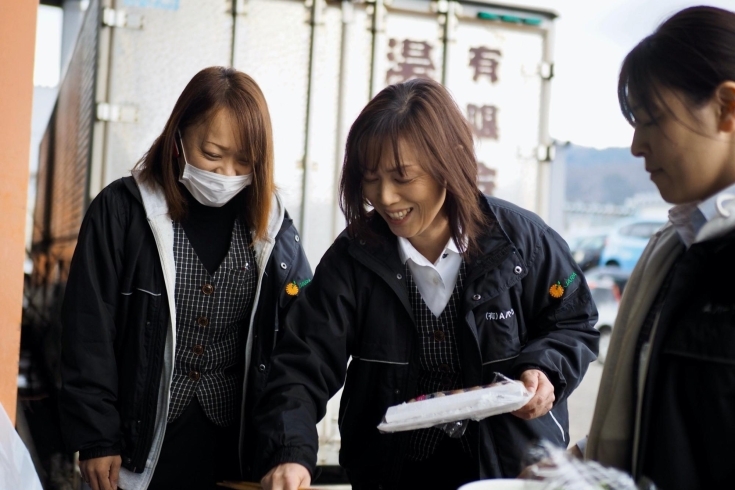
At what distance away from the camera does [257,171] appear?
7.73 feet

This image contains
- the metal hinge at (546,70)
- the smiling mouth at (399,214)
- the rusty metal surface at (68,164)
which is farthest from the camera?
the metal hinge at (546,70)

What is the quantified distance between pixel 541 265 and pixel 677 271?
63cm

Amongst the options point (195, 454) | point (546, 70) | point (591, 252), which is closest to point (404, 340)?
point (195, 454)

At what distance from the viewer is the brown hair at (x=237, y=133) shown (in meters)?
2.30

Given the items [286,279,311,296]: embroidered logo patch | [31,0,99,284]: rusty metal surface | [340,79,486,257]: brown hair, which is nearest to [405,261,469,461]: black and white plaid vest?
[340,79,486,257]: brown hair

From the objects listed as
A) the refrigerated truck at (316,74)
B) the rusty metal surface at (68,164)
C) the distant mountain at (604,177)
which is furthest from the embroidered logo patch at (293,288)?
the distant mountain at (604,177)

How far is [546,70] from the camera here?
13.6ft

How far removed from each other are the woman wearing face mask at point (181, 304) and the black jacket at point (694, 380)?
1234mm

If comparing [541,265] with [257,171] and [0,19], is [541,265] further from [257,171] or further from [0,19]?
[0,19]

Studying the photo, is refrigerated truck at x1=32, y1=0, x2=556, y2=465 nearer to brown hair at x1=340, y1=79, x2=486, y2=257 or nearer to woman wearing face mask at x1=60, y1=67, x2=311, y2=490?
woman wearing face mask at x1=60, y1=67, x2=311, y2=490

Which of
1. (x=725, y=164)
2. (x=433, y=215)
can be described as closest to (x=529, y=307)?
(x=433, y=215)

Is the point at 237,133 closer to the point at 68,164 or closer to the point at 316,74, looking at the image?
the point at 316,74

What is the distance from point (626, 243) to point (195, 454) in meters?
14.3

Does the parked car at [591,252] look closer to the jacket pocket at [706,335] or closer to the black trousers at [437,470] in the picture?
the black trousers at [437,470]
